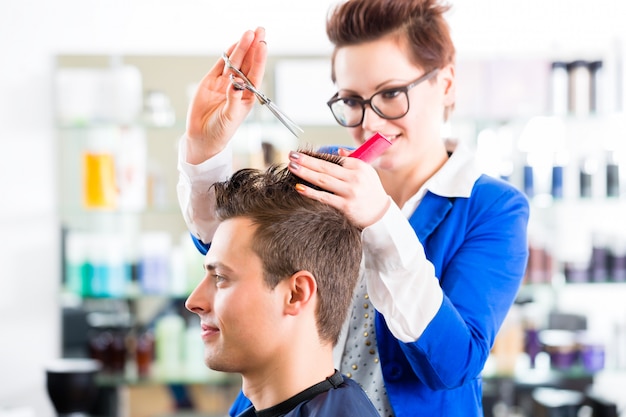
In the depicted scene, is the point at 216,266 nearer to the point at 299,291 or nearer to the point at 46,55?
the point at 299,291

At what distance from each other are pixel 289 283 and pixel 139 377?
2.31 meters

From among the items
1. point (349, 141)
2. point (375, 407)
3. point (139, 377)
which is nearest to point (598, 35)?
point (349, 141)

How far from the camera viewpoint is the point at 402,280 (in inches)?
41.8

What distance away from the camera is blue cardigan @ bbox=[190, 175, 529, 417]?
1151mm

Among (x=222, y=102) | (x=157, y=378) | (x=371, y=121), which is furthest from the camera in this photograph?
(x=157, y=378)

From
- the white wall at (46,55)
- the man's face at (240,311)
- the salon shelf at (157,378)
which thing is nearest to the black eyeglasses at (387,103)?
the man's face at (240,311)

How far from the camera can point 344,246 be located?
44.9 inches

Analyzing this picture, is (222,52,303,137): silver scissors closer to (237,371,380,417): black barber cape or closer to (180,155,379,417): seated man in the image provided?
(180,155,379,417): seated man

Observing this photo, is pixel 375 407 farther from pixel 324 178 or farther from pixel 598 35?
pixel 598 35

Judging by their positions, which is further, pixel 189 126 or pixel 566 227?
pixel 566 227

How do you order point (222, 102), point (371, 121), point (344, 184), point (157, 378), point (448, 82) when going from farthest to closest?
point (157, 378), point (448, 82), point (371, 121), point (222, 102), point (344, 184)

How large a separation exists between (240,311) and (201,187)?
9.6 inches

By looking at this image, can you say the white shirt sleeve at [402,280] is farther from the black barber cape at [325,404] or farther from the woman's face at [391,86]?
the woman's face at [391,86]

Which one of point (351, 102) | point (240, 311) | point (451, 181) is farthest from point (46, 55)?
point (240, 311)
